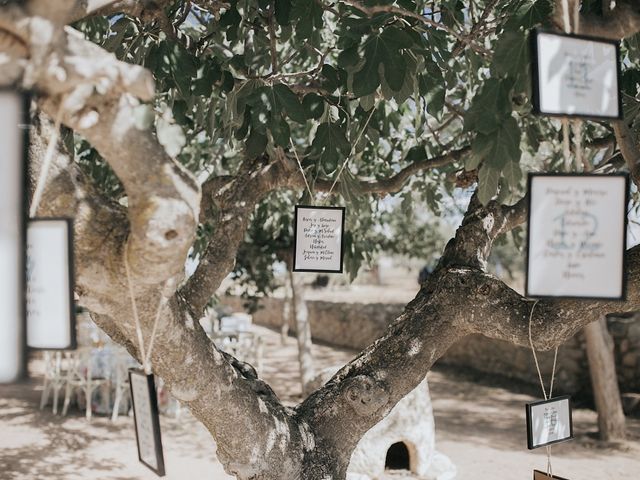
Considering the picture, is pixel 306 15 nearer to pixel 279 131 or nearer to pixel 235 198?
pixel 279 131

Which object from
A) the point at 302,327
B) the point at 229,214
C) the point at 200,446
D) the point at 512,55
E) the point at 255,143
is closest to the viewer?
the point at 512,55

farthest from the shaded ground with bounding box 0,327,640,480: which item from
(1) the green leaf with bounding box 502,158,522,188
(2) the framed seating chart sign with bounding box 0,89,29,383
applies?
(2) the framed seating chart sign with bounding box 0,89,29,383

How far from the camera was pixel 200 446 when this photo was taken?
21.8 feet

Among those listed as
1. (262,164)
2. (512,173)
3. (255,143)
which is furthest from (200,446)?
(512,173)

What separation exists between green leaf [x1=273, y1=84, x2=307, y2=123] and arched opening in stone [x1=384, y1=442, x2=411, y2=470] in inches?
167

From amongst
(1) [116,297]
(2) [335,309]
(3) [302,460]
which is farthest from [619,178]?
(2) [335,309]

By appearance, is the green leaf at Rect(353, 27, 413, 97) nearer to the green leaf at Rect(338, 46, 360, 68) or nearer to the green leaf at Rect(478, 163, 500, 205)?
the green leaf at Rect(338, 46, 360, 68)

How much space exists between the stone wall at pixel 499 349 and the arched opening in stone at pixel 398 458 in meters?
3.01

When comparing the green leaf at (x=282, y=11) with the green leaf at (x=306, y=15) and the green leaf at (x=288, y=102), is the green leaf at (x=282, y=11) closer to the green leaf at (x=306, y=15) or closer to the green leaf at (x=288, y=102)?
the green leaf at (x=306, y=15)

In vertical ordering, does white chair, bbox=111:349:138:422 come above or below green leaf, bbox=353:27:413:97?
below

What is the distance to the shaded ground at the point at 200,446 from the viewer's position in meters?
5.80

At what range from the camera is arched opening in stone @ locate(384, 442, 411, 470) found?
5.86 metres

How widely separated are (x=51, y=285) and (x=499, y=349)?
931 cm

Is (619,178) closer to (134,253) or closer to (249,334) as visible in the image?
(134,253)
